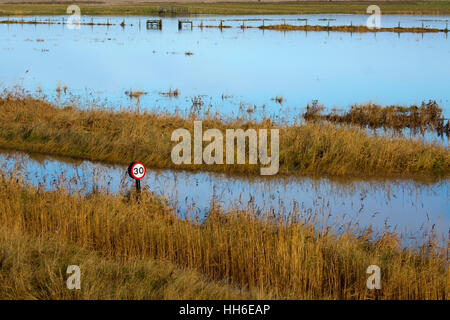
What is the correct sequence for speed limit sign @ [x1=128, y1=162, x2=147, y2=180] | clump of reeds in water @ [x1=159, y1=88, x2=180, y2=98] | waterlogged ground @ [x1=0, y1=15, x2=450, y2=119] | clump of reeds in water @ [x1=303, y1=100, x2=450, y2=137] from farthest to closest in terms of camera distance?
clump of reeds in water @ [x1=159, y1=88, x2=180, y2=98], waterlogged ground @ [x1=0, y1=15, x2=450, y2=119], clump of reeds in water @ [x1=303, y1=100, x2=450, y2=137], speed limit sign @ [x1=128, y1=162, x2=147, y2=180]

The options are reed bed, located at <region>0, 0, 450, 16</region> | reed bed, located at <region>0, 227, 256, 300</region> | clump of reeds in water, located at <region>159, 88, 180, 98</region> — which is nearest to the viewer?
reed bed, located at <region>0, 227, 256, 300</region>

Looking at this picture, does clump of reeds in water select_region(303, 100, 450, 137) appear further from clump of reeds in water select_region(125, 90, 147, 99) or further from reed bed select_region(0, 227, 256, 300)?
reed bed select_region(0, 227, 256, 300)

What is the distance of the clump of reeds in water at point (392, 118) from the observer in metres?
15.5

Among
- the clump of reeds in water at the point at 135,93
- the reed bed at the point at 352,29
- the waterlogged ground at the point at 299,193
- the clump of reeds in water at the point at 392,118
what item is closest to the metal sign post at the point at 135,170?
the waterlogged ground at the point at 299,193

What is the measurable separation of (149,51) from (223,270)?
30.4 m

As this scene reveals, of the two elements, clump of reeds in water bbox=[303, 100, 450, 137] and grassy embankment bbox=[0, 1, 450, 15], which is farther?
grassy embankment bbox=[0, 1, 450, 15]

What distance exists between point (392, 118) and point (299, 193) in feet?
21.6

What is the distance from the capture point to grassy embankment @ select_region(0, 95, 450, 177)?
1152 cm

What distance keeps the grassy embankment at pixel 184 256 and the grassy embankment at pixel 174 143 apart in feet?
12.4

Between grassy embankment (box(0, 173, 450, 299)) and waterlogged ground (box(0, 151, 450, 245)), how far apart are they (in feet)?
3.42

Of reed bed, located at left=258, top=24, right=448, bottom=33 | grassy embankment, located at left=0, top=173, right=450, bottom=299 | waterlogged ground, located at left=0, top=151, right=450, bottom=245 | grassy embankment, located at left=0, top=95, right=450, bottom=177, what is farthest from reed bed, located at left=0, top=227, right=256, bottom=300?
reed bed, located at left=258, top=24, right=448, bottom=33

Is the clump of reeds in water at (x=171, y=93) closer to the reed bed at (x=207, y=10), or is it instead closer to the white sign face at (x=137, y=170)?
the white sign face at (x=137, y=170)

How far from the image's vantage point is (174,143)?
1238 centimetres
